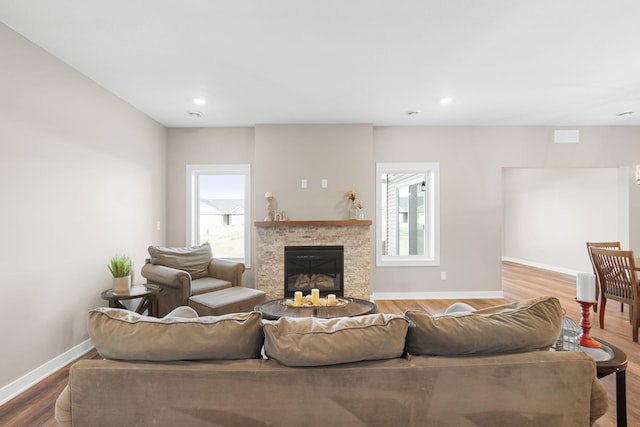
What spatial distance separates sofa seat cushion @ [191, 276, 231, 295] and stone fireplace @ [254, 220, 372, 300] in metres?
0.78

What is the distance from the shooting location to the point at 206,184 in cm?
506

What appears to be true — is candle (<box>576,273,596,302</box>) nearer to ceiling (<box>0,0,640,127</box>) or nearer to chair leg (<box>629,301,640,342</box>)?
ceiling (<box>0,0,640,127</box>)

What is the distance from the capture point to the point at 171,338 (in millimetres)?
1215

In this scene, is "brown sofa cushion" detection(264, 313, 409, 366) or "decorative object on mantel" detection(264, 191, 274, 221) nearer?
"brown sofa cushion" detection(264, 313, 409, 366)

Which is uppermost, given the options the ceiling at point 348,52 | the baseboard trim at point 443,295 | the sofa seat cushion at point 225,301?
the ceiling at point 348,52

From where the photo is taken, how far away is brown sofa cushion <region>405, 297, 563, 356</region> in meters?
1.27

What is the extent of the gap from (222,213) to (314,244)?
1.57 metres

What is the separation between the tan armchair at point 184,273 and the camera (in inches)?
134

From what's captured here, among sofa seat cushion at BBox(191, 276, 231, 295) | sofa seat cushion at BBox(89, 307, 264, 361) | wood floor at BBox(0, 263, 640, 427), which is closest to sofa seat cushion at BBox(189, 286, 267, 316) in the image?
sofa seat cushion at BBox(191, 276, 231, 295)

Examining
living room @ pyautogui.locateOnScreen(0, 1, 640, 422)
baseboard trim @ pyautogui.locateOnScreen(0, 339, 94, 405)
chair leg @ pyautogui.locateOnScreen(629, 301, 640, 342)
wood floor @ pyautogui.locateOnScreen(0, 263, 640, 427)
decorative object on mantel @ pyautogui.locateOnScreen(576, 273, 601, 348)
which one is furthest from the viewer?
chair leg @ pyautogui.locateOnScreen(629, 301, 640, 342)

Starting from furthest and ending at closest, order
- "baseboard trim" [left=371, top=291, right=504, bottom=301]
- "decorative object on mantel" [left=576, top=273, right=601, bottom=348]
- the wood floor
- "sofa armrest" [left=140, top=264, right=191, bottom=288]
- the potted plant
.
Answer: "baseboard trim" [left=371, top=291, right=504, bottom=301] < "sofa armrest" [left=140, top=264, right=191, bottom=288] < the potted plant < the wood floor < "decorative object on mantel" [left=576, top=273, right=601, bottom=348]

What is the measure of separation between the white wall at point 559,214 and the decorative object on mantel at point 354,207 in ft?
13.2

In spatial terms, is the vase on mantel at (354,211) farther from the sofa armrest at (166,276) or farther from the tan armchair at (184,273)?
the sofa armrest at (166,276)

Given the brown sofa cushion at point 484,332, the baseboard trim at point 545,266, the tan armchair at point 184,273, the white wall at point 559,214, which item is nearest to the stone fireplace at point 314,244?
the tan armchair at point 184,273
